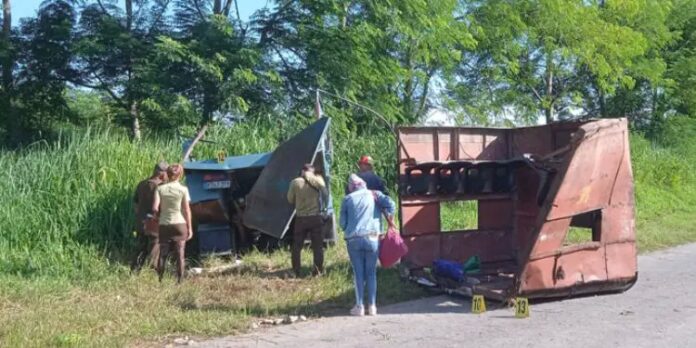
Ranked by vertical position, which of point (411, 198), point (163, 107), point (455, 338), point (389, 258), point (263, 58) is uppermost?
point (263, 58)

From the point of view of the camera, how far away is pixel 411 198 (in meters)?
10.4

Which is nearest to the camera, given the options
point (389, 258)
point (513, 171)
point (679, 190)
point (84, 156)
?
point (389, 258)

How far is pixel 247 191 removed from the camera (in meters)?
11.7

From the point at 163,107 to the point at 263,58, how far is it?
2605 millimetres

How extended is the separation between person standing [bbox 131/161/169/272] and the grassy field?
0.44m

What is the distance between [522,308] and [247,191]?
528 cm

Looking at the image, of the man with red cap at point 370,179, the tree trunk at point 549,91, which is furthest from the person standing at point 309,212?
the tree trunk at point 549,91

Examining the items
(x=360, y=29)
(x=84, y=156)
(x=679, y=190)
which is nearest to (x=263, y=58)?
(x=360, y=29)

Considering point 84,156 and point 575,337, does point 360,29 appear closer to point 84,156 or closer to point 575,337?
point 84,156

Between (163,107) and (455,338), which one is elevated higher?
(163,107)

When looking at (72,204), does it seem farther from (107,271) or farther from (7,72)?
(7,72)

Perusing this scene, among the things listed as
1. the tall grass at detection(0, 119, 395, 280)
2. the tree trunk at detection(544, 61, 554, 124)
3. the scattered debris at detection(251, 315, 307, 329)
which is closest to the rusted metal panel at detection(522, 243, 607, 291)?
the scattered debris at detection(251, 315, 307, 329)

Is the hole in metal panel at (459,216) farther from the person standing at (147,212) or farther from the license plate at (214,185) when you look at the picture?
the person standing at (147,212)

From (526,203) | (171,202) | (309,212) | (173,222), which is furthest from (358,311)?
(526,203)
